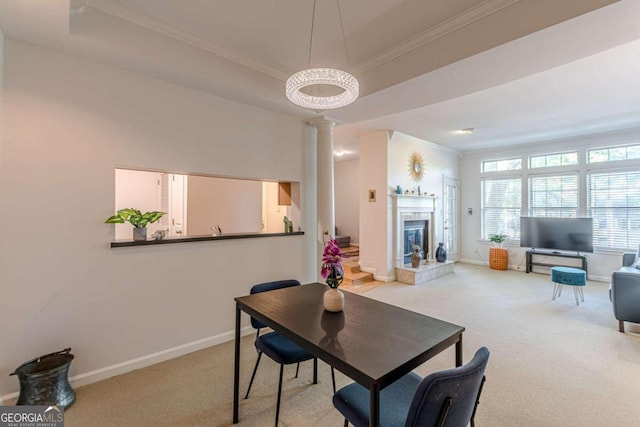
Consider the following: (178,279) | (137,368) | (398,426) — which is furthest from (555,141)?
(137,368)

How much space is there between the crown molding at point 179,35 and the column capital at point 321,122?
2.35 feet

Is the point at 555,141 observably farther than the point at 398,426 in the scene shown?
Yes

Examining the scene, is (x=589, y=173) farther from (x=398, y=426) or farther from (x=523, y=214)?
(x=398, y=426)

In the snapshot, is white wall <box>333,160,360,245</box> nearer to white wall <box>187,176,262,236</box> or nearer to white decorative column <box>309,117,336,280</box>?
white wall <box>187,176,262,236</box>

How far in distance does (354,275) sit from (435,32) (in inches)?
163

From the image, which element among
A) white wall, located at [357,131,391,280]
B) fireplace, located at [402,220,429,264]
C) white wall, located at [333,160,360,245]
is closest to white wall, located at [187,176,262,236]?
white wall, located at [357,131,391,280]

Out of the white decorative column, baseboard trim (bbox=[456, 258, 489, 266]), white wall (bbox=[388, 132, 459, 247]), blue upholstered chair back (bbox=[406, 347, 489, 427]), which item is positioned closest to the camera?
blue upholstered chair back (bbox=[406, 347, 489, 427])

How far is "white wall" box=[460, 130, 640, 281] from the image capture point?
5.36 m

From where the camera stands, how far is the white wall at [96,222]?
6.48 feet

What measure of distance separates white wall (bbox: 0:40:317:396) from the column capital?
900mm

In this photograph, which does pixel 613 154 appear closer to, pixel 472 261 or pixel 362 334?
pixel 472 261

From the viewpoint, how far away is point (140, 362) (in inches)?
95.8

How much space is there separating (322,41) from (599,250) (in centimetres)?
670

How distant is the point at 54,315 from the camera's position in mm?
2098
